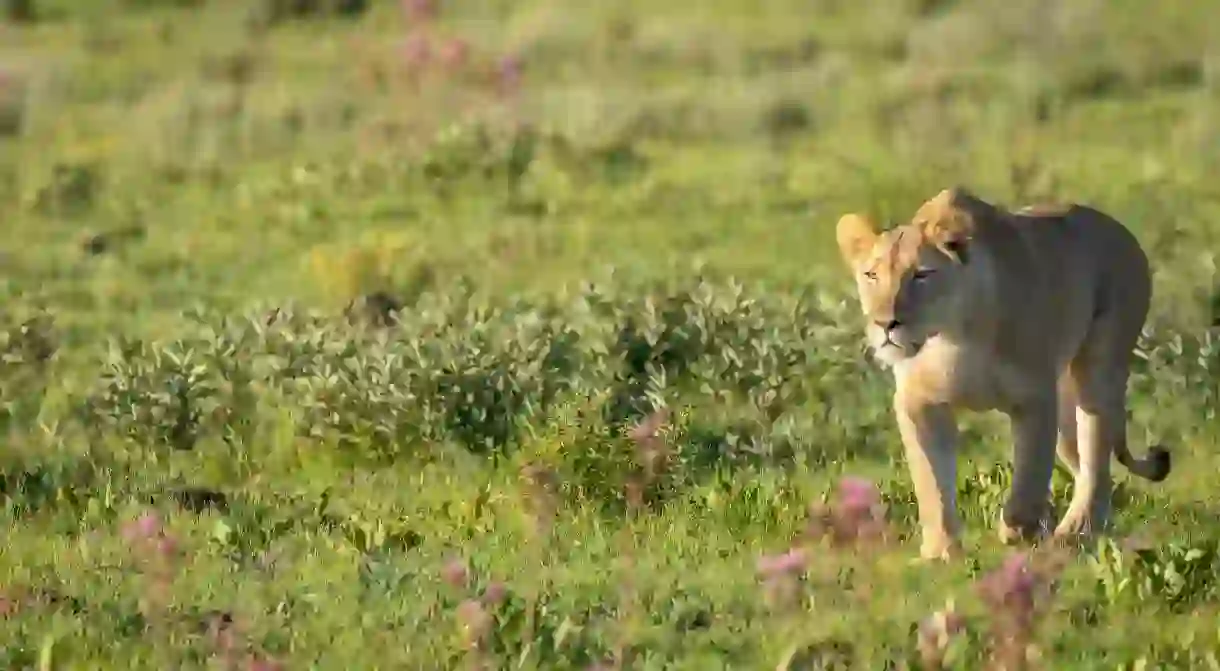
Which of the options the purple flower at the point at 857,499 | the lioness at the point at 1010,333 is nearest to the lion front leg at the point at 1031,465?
the lioness at the point at 1010,333

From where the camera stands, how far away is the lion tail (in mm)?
6855

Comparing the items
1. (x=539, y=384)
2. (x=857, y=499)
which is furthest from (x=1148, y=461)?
(x=539, y=384)

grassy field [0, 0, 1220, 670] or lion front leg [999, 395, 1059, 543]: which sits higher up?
lion front leg [999, 395, 1059, 543]

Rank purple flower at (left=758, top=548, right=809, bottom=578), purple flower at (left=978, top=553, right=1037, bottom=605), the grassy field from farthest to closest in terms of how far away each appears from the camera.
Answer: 1. the grassy field
2. purple flower at (left=758, top=548, right=809, bottom=578)
3. purple flower at (left=978, top=553, right=1037, bottom=605)

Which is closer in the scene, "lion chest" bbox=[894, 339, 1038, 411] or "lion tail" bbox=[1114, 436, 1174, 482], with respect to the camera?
"lion chest" bbox=[894, 339, 1038, 411]

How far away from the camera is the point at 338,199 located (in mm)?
15859

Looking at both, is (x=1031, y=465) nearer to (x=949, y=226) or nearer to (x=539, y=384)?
(x=949, y=226)

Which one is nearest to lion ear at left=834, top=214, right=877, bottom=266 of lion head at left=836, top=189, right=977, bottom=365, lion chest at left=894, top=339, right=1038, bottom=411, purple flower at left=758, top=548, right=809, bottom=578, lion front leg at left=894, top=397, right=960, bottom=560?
lion head at left=836, top=189, right=977, bottom=365

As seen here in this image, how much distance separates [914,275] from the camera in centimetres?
579

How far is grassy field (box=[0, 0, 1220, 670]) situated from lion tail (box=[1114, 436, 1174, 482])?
0.17 m

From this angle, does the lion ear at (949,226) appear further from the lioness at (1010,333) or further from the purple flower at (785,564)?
the purple flower at (785,564)

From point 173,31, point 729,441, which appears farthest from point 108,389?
point 173,31

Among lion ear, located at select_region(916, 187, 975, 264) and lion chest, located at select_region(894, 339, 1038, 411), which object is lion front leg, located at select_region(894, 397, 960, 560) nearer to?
lion chest, located at select_region(894, 339, 1038, 411)

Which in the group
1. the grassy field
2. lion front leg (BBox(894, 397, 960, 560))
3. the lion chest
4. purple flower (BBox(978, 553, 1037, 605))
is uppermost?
the lion chest
